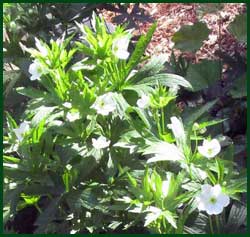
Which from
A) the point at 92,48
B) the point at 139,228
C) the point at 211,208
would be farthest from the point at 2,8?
the point at 211,208

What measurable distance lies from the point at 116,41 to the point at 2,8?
0.73 metres

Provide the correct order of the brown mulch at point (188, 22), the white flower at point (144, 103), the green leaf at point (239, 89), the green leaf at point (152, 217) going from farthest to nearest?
the brown mulch at point (188, 22)
the green leaf at point (239, 89)
the white flower at point (144, 103)
the green leaf at point (152, 217)

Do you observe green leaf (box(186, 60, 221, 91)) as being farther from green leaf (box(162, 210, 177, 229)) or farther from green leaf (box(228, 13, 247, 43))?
green leaf (box(162, 210, 177, 229))

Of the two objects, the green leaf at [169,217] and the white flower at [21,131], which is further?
the white flower at [21,131]

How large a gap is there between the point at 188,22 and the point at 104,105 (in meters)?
1.99

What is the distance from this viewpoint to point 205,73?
2.51 m

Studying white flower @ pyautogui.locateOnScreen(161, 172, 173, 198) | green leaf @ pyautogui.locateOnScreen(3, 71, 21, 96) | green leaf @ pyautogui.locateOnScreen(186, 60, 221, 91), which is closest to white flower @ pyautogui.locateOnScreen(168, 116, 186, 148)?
white flower @ pyautogui.locateOnScreen(161, 172, 173, 198)

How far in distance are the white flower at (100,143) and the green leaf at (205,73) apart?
76 centimetres

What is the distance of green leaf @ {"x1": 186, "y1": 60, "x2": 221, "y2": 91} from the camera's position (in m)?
2.48

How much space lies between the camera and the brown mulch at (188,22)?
11.0 ft

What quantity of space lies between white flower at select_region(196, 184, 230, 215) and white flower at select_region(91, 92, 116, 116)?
41 cm

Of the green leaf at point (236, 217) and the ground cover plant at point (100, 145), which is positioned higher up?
the ground cover plant at point (100, 145)

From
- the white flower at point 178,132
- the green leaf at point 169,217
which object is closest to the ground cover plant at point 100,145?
Result: the white flower at point 178,132

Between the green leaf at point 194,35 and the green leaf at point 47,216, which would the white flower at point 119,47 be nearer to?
the green leaf at point 47,216
